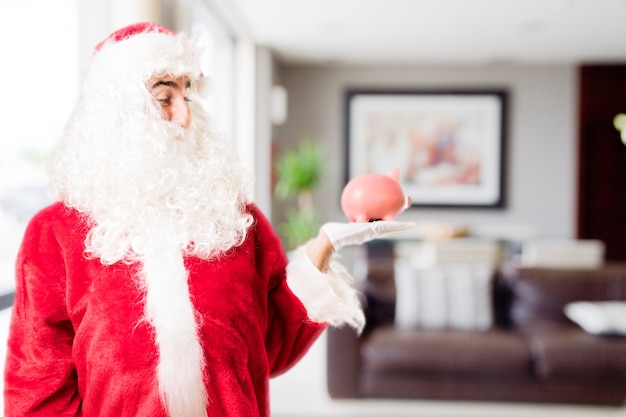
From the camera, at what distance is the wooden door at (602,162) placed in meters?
6.49

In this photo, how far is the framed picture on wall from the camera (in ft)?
21.8

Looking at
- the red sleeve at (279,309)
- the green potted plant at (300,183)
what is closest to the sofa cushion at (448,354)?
the red sleeve at (279,309)

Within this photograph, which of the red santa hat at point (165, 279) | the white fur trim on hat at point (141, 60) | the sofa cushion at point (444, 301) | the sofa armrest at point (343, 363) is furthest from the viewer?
the sofa cushion at point (444, 301)

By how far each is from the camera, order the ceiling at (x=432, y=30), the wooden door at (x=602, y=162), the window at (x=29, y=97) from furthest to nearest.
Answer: the wooden door at (x=602, y=162), the ceiling at (x=432, y=30), the window at (x=29, y=97)

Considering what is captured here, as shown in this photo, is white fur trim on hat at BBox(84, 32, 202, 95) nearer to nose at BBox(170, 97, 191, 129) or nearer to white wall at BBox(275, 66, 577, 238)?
nose at BBox(170, 97, 191, 129)

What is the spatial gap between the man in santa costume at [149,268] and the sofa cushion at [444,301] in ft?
7.22

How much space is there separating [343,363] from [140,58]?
2423 mm

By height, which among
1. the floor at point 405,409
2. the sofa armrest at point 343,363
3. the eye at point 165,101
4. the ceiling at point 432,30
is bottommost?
the floor at point 405,409

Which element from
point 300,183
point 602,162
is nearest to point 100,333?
point 300,183

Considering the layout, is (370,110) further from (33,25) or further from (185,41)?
(185,41)

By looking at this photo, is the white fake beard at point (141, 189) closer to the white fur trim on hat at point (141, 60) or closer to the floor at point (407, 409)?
the white fur trim on hat at point (141, 60)

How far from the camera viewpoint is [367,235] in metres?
1.16

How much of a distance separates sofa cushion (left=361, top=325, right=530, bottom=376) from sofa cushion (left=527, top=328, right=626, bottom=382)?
0.30ft

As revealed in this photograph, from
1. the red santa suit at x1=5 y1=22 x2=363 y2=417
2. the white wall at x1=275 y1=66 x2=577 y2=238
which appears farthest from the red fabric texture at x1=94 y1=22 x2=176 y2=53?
the white wall at x1=275 y1=66 x2=577 y2=238
